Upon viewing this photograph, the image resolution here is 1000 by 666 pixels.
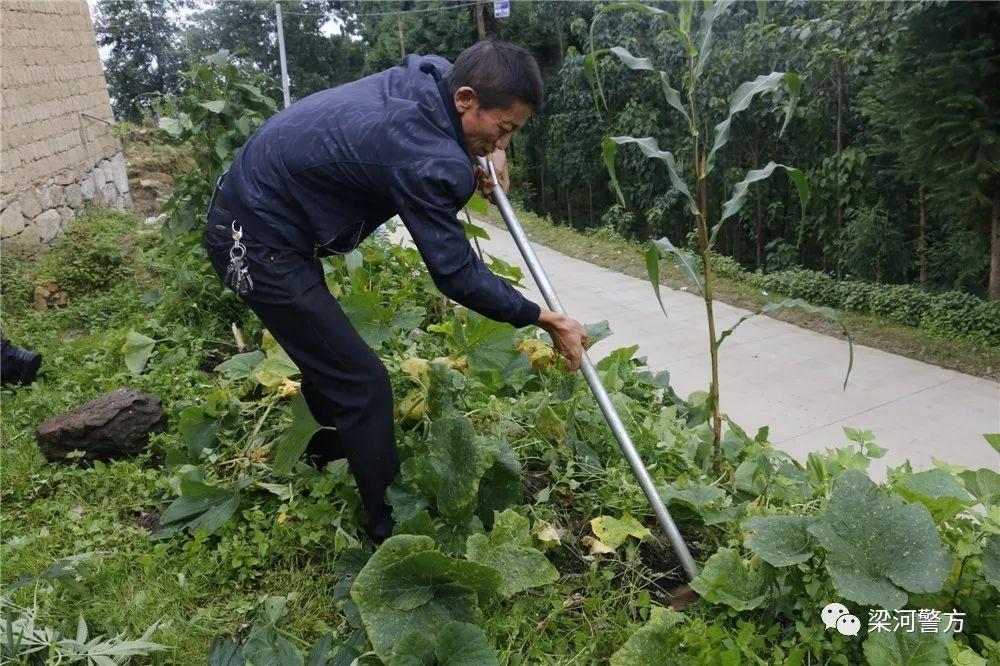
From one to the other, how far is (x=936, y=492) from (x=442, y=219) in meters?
1.47

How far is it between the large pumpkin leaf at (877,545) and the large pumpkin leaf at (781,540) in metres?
0.06

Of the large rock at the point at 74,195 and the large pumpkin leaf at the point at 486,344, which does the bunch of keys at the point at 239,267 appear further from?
the large rock at the point at 74,195

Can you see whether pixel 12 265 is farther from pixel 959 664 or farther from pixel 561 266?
pixel 959 664

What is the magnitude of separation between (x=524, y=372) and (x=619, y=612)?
4.03 feet

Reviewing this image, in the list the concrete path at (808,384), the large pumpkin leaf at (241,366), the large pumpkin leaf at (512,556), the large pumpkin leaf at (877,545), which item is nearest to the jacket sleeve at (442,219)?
the large pumpkin leaf at (512,556)

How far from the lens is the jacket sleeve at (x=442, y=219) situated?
187cm

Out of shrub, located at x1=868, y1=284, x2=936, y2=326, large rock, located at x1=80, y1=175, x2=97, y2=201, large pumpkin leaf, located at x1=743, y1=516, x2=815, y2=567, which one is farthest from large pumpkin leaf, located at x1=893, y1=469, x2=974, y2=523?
large rock, located at x1=80, y1=175, x2=97, y2=201

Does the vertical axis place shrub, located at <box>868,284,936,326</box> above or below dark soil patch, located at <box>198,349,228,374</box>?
below

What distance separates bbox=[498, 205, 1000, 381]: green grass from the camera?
499 cm

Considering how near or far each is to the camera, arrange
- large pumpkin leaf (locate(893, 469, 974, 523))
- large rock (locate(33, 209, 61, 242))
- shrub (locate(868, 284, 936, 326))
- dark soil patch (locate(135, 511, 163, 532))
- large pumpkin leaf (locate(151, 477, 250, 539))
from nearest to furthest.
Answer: large pumpkin leaf (locate(893, 469, 974, 523)) < large pumpkin leaf (locate(151, 477, 250, 539)) < dark soil patch (locate(135, 511, 163, 532)) < shrub (locate(868, 284, 936, 326)) < large rock (locate(33, 209, 61, 242))

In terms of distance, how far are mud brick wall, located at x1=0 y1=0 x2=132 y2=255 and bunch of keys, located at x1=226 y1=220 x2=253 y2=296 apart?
4.81 m

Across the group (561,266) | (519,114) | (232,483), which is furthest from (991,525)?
(561,266)

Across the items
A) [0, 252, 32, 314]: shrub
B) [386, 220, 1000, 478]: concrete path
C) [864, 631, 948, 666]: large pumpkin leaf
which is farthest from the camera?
[0, 252, 32, 314]: shrub

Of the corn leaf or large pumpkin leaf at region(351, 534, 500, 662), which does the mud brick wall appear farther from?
the corn leaf
